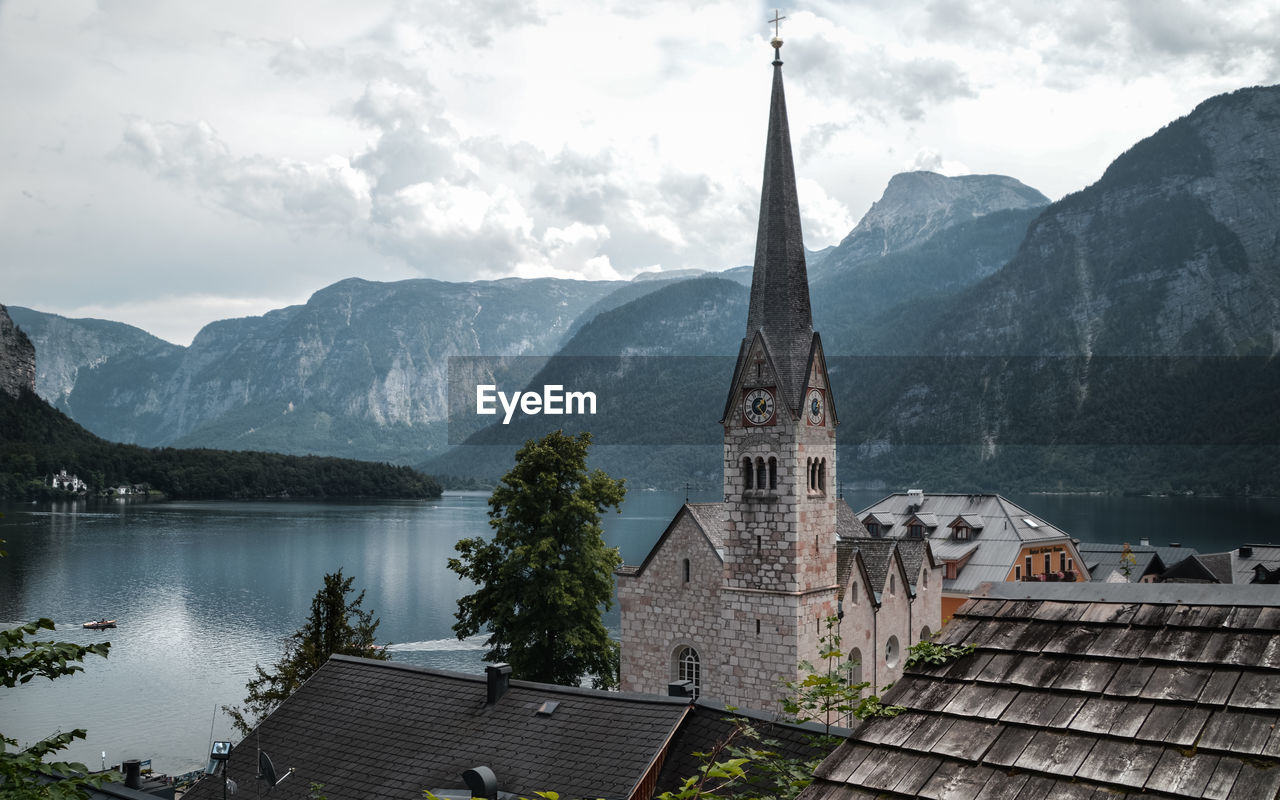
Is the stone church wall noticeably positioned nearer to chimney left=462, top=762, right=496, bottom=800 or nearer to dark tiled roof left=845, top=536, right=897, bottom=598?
dark tiled roof left=845, top=536, right=897, bottom=598

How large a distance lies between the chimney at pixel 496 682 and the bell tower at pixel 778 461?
32.0 ft

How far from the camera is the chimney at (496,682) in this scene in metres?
18.9

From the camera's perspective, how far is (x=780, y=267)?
29.1m

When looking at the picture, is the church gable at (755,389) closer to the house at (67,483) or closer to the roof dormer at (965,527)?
the roof dormer at (965,527)

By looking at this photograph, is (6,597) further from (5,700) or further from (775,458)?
(775,458)

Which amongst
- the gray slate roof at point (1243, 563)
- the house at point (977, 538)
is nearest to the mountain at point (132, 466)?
the house at point (977, 538)

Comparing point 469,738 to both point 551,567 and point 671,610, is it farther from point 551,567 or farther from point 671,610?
point 551,567

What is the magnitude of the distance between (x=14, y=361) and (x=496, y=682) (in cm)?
20062

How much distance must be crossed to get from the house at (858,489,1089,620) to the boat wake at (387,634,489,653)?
23.3 meters

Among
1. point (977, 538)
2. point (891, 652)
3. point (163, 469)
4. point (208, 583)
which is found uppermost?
point (163, 469)

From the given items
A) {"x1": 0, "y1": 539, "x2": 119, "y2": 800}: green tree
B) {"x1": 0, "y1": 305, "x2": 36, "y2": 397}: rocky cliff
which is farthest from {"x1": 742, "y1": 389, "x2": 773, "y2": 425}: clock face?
{"x1": 0, "y1": 305, "x2": 36, "y2": 397}: rocky cliff

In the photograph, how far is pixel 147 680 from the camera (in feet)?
182

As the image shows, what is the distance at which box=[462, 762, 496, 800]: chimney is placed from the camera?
15828mm

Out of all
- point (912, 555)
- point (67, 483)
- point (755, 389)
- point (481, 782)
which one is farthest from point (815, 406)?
point (67, 483)
